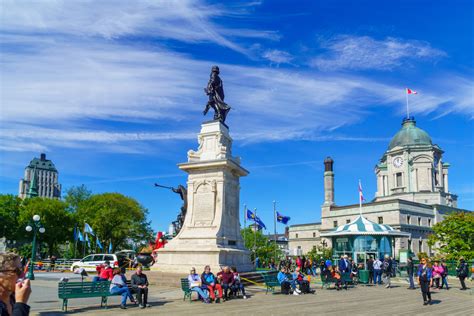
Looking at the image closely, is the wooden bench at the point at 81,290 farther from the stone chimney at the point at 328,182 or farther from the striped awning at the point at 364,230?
the stone chimney at the point at 328,182

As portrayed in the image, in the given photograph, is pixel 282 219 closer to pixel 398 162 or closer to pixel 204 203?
pixel 204 203

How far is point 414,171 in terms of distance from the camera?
87750 mm

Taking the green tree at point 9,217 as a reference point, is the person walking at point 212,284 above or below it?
below

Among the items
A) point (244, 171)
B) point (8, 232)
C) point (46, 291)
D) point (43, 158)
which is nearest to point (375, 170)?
point (8, 232)

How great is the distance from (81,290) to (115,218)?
157 feet

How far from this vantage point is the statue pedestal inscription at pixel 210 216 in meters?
20.0

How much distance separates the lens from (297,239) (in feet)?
317

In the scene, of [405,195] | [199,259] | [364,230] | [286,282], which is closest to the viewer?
[286,282]

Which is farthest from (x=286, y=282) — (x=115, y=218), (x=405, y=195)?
(x=405, y=195)

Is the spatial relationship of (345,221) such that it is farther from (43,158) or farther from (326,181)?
(43,158)

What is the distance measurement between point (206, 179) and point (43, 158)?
614 ft

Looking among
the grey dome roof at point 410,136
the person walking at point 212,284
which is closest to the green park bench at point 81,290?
the person walking at point 212,284

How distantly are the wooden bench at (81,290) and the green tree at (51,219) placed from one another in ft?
164

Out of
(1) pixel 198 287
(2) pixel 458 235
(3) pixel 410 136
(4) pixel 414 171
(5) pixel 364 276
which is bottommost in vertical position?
(5) pixel 364 276
